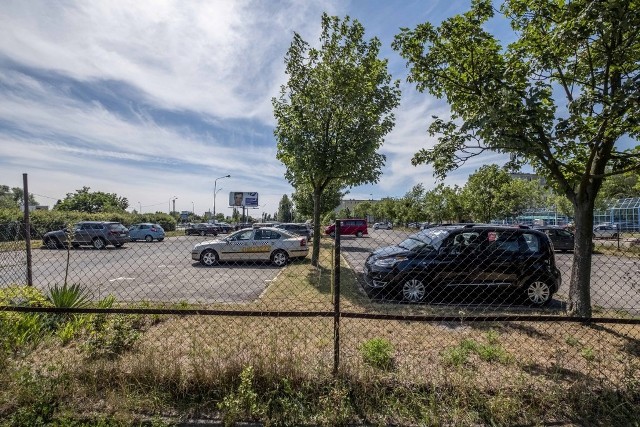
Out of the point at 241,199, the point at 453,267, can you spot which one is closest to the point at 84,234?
the point at 453,267

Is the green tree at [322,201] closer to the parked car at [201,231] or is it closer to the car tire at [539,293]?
the parked car at [201,231]

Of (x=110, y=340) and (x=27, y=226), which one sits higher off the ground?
(x=27, y=226)

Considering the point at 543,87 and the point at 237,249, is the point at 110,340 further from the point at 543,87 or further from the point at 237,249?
the point at 237,249

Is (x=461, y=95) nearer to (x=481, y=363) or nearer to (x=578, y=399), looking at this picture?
(x=481, y=363)

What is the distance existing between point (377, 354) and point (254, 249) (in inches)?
399

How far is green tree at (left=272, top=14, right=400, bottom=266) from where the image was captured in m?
10.9

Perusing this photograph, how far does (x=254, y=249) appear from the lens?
1308 cm

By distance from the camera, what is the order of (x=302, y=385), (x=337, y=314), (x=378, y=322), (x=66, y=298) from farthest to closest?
(x=378, y=322), (x=66, y=298), (x=337, y=314), (x=302, y=385)

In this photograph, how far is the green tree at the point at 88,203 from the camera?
6994cm

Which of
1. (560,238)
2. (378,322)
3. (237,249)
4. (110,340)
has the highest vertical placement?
(560,238)

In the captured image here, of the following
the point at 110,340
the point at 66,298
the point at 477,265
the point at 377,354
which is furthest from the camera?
the point at 477,265

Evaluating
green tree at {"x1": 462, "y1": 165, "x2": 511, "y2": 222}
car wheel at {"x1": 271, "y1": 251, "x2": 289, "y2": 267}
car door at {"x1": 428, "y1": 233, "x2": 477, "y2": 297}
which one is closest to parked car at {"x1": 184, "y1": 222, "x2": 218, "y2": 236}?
car wheel at {"x1": 271, "y1": 251, "x2": 289, "y2": 267}

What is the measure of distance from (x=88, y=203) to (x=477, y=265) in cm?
8646

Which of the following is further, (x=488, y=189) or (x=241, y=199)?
(x=241, y=199)
